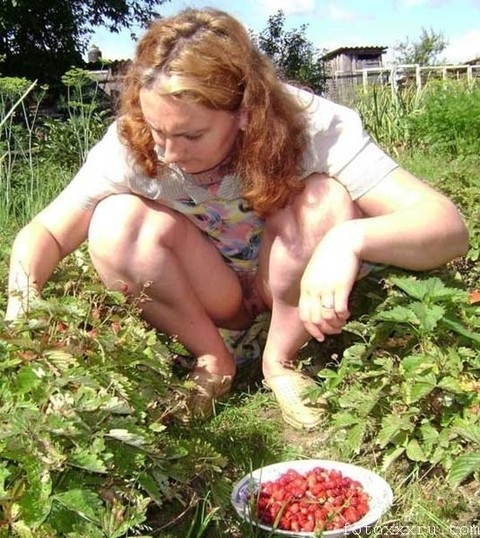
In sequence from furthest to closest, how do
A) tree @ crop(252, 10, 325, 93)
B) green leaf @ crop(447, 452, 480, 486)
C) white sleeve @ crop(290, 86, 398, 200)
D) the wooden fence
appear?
1. tree @ crop(252, 10, 325, 93)
2. the wooden fence
3. white sleeve @ crop(290, 86, 398, 200)
4. green leaf @ crop(447, 452, 480, 486)

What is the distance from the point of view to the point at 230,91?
6.79ft

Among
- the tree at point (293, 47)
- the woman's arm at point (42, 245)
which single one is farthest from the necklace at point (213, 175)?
the tree at point (293, 47)

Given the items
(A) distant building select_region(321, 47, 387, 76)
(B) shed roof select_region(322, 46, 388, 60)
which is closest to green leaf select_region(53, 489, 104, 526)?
(A) distant building select_region(321, 47, 387, 76)

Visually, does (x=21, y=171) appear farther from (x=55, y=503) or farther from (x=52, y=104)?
(x=52, y=104)

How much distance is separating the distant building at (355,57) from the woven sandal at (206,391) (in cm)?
3335

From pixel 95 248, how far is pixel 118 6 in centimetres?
1691

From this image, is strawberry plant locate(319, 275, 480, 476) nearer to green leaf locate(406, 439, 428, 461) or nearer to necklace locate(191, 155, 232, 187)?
green leaf locate(406, 439, 428, 461)

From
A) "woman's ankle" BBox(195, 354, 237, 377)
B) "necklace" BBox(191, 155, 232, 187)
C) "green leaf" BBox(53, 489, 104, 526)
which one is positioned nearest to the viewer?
"green leaf" BBox(53, 489, 104, 526)

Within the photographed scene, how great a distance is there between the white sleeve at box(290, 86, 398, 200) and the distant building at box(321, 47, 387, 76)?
33353 mm

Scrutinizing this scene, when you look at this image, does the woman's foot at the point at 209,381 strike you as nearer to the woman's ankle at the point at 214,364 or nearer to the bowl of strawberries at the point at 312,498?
the woman's ankle at the point at 214,364

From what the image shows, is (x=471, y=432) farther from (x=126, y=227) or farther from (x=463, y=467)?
(x=126, y=227)

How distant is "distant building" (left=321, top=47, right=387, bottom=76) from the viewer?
34906 millimetres

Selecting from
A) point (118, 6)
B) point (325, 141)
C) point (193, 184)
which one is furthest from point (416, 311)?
point (118, 6)

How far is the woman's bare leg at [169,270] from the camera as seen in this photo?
7.52 feet
